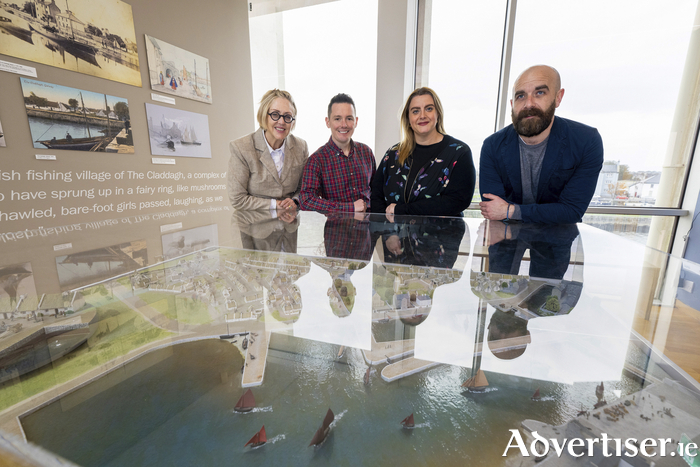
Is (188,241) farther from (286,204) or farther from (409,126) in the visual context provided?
(409,126)

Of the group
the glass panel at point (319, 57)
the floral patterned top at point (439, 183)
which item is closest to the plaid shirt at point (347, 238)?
the floral patterned top at point (439, 183)

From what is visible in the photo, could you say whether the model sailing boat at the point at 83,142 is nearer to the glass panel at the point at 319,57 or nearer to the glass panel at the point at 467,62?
the glass panel at the point at 319,57

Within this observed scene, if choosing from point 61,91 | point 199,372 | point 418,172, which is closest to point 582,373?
point 199,372

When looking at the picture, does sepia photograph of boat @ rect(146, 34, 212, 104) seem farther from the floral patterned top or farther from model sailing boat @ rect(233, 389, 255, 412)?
model sailing boat @ rect(233, 389, 255, 412)

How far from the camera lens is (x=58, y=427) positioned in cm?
41

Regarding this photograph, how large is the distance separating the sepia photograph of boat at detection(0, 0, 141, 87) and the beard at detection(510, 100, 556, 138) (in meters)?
2.97

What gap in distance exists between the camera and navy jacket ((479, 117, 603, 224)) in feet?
→ 5.42

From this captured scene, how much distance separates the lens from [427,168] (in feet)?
6.29

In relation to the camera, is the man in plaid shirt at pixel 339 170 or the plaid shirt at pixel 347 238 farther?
the man in plaid shirt at pixel 339 170

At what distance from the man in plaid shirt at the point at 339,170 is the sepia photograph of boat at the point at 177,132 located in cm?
162

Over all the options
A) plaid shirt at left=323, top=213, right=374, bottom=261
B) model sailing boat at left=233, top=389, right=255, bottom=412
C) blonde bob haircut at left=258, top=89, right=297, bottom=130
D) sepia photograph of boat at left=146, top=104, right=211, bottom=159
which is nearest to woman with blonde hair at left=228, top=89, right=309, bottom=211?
blonde bob haircut at left=258, top=89, right=297, bottom=130

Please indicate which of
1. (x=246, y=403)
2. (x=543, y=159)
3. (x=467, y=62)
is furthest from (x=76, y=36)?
(x=467, y=62)

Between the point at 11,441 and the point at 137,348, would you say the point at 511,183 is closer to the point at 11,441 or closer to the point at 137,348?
the point at 137,348

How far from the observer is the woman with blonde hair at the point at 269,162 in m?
2.18
